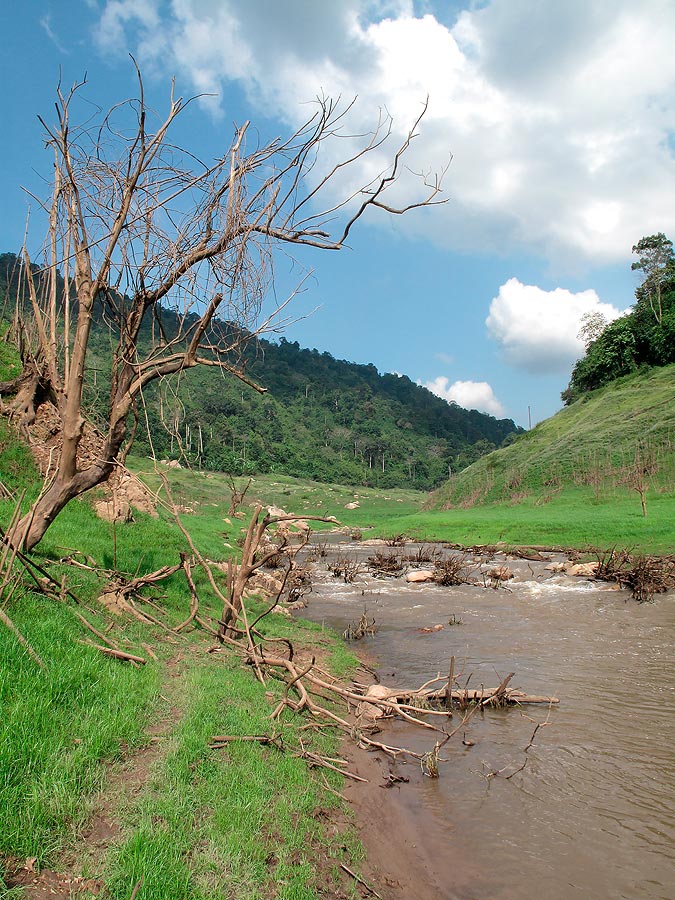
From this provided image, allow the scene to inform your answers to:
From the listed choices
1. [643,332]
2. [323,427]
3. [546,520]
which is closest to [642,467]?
[546,520]

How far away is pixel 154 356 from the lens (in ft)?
23.7

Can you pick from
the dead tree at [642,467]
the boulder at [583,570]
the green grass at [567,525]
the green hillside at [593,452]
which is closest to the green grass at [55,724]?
the boulder at [583,570]

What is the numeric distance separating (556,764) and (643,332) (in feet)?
216

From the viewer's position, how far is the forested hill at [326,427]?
96.0 m

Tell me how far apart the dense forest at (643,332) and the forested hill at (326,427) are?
41766 millimetres

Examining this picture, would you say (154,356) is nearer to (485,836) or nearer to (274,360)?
(485,836)

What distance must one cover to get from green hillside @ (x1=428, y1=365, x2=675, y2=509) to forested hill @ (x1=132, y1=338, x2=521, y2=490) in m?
30.9

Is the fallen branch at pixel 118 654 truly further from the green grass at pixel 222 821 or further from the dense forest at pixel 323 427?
the dense forest at pixel 323 427

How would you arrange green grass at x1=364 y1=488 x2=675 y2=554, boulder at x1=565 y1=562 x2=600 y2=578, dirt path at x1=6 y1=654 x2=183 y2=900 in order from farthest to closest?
1. green grass at x1=364 y1=488 x2=675 y2=554
2. boulder at x1=565 y1=562 x2=600 y2=578
3. dirt path at x1=6 y1=654 x2=183 y2=900

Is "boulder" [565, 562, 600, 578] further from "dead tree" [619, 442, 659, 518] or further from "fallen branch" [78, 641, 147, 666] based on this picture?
"fallen branch" [78, 641, 147, 666]

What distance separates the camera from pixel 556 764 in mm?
6480

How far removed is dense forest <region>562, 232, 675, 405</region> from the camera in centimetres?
5792

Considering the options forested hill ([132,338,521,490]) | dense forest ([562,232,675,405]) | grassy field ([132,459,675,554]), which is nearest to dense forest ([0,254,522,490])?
forested hill ([132,338,521,490])

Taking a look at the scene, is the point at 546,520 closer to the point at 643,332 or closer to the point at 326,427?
the point at 643,332
